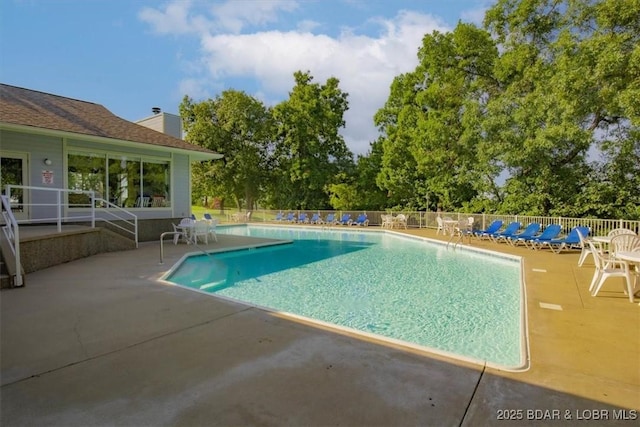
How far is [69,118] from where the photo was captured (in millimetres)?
10883

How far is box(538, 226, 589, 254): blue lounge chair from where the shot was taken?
10.5 metres

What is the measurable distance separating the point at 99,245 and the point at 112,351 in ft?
24.4

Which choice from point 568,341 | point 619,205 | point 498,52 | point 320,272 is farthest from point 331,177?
point 568,341

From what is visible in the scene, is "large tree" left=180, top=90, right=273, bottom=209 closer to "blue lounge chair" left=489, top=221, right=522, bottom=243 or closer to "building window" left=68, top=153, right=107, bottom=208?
"building window" left=68, top=153, right=107, bottom=208

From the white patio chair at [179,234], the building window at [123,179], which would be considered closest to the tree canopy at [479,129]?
the white patio chair at [179,234]

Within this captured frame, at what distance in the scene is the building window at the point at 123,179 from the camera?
1074cm

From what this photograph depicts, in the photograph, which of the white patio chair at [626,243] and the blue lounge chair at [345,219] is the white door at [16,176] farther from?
the blue lounge chair at [345,219]

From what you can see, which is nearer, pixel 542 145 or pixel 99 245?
pixel 99 245

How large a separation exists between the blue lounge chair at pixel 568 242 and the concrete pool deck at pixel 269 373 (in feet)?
21.9

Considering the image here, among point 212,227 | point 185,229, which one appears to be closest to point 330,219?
point 212,227

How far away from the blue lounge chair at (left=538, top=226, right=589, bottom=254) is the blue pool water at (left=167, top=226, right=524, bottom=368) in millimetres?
1798

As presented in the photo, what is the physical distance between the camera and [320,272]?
8.96m

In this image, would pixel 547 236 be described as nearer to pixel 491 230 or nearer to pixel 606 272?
pixel 491 230

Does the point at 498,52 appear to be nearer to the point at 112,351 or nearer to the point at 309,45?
the point at 309,45
